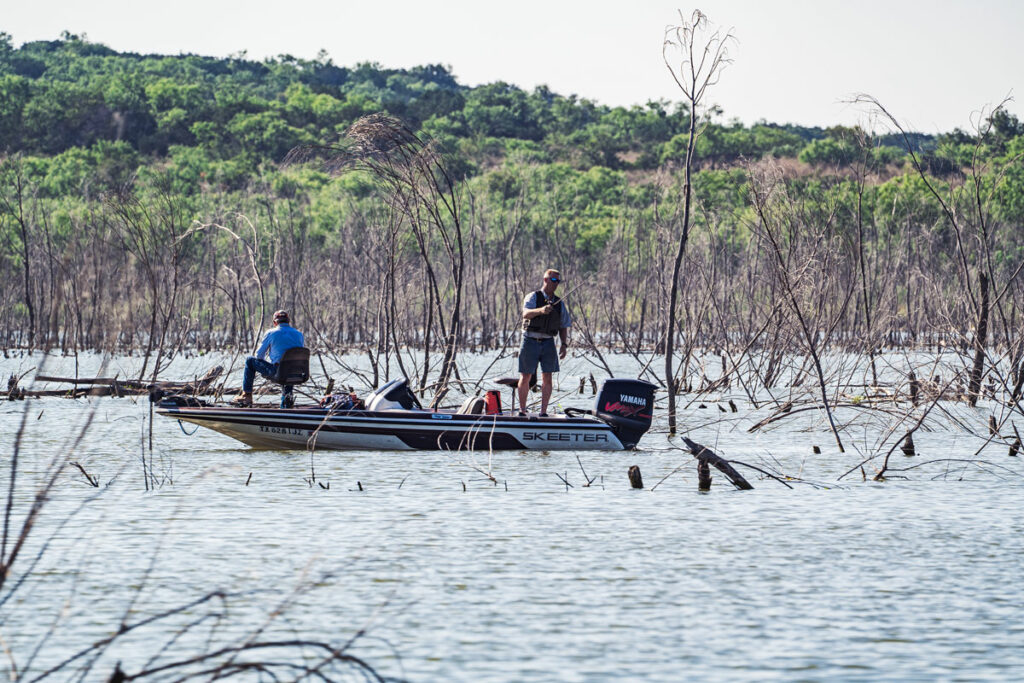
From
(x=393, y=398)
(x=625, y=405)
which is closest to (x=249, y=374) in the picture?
(x=393, y=398)

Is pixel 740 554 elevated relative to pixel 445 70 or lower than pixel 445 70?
lower

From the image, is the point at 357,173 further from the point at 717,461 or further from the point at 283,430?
the point at 717,461

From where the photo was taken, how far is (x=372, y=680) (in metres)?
5.80

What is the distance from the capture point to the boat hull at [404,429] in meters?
13.6

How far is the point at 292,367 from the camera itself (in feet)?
47.7

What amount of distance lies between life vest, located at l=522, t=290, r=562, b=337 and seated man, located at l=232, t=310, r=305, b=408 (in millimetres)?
2499

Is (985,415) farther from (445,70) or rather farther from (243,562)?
(445,70)

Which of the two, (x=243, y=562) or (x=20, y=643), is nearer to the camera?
(x=20, y=643)

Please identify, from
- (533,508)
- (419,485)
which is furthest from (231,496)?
(533,508)

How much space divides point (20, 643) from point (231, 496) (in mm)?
4819

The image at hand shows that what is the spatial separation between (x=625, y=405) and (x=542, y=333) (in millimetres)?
1133

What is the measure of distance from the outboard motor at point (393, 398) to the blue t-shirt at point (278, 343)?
1298 millimetres

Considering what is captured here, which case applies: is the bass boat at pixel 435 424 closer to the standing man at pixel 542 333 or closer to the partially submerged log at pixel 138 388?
the standing man at pixel 542 333

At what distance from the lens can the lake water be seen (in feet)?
20.8
